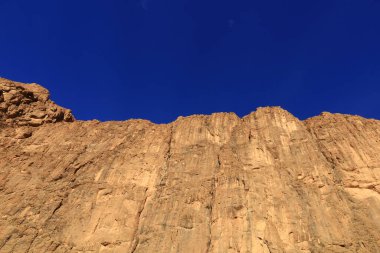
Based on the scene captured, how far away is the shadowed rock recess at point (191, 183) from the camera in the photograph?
29109 mm

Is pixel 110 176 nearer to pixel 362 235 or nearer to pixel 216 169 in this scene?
pixel 216 169

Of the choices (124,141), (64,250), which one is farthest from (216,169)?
(64,250)

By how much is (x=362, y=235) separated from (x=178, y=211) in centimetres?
1376

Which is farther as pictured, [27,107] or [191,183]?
[27,107]

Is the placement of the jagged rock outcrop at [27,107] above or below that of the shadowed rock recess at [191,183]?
above

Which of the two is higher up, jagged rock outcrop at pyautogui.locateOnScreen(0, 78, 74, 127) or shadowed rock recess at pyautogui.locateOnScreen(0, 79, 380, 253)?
jagged rock outcrop at pyautogui.locateOnScreen(0, 78, 74, 127)

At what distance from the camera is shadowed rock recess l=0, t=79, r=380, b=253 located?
1146 inches

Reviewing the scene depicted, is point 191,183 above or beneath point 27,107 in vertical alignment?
beneath

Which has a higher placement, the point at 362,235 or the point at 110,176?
the point at 110,176

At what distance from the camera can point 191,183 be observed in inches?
1342

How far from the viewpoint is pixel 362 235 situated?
27984mm

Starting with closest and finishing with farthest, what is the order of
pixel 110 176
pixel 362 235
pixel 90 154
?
pixel 362 235
pixel 110 176
pixel 90 154

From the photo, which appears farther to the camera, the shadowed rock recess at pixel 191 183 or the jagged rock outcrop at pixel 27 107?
the jagged rock outcrop at pixel 27 107

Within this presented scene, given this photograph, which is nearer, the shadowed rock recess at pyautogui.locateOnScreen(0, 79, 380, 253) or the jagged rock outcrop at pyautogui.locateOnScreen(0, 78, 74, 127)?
the shadowed rock recess at pyautogui.locateOnScreen(0, 79, 380, 253)
